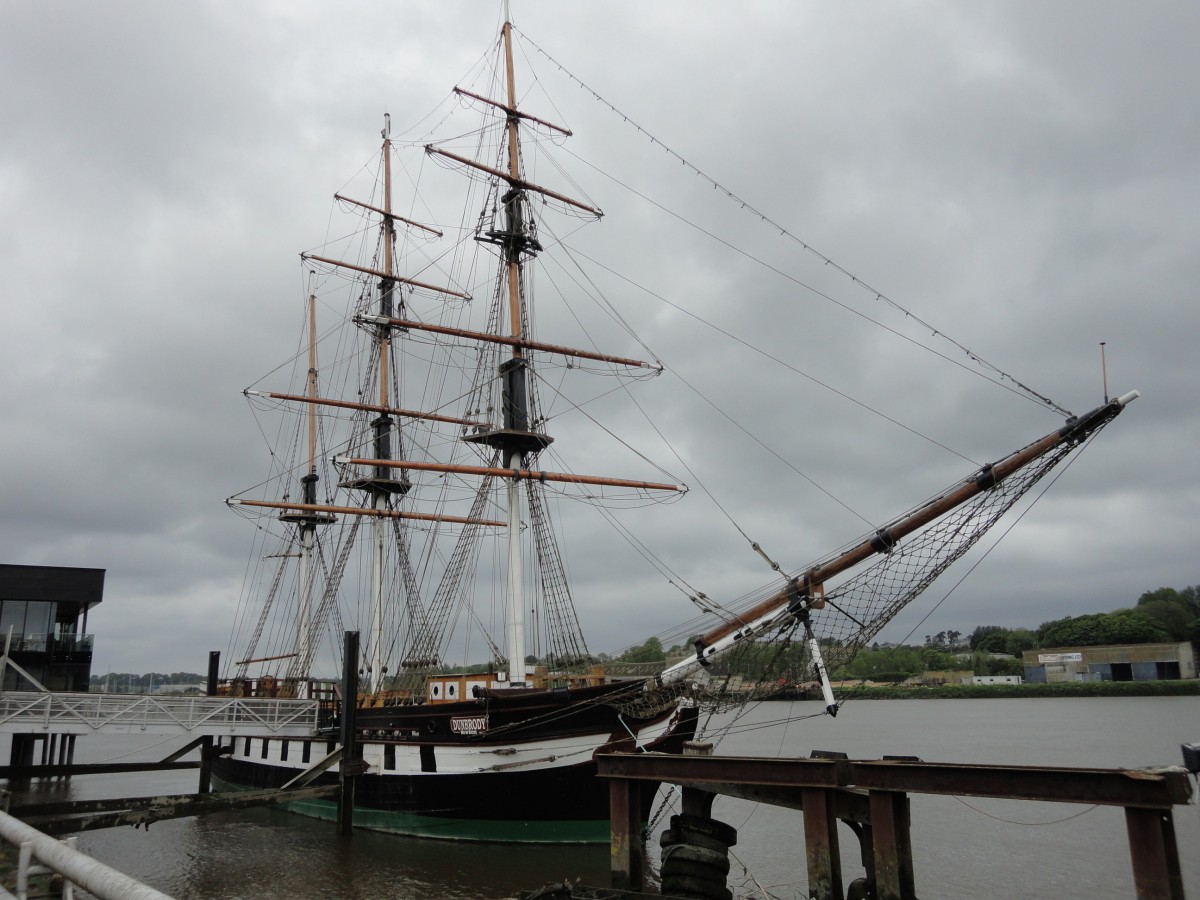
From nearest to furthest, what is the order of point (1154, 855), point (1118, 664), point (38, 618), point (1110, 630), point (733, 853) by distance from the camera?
point (1154, 855)
point (733, 853)
point (38, 618)
point (1118, 664)
point (1110, 630)

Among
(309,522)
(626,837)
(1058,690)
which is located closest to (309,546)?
(309,522)

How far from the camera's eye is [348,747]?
21766 mm

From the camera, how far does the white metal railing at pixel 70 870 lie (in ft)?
14.0

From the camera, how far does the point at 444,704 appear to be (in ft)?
71.5

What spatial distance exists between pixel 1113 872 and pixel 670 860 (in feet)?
39.2

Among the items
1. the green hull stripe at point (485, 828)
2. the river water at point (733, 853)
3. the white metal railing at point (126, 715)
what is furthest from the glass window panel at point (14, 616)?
the green hull stripe at point (485, 828)

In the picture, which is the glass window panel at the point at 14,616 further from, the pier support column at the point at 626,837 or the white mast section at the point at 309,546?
the pier support column at the point at 626,837

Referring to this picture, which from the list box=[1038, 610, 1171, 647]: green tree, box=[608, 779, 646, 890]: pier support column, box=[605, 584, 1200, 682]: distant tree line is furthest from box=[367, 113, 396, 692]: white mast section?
box=[1038, 610, 1171, 647]: green tree

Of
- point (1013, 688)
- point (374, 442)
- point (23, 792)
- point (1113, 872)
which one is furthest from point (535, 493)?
point (1013, 688)

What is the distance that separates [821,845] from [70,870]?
8.44 metres

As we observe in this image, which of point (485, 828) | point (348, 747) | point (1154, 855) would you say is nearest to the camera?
point (1154, 855)

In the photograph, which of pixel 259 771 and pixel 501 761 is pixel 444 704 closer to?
pixel 501 761

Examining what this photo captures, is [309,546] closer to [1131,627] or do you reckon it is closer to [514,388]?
[514,388]

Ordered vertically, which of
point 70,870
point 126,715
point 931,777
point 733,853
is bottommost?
point 733,853
